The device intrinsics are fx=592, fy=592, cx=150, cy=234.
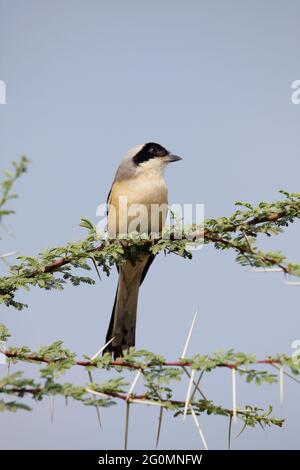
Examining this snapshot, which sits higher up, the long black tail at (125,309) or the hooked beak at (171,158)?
the hooked beak at (171,158)

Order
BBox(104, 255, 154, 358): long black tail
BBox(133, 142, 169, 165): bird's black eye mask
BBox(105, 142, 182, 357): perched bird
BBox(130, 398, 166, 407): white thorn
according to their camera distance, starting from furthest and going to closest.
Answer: BBox(133, 142, 169, 165): bird's black eye mask < BBox(105, 142, 182, 357): perched bird < BBox(104, 255, 154, 358): long black tail < BBox(130, 398, 166, 407): white thorn

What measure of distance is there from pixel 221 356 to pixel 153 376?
0.28 m

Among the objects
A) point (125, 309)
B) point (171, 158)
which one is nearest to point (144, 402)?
point (125, 309)

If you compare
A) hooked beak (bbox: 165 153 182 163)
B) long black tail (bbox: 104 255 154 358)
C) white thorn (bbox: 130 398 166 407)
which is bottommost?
long black tail (bbox: 104 255 154 358)

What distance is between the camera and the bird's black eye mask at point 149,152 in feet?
19.7

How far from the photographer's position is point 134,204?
557 cm

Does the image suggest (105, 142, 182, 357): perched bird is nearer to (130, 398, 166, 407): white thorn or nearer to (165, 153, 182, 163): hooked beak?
(165, 153, 182, 163): hooked beak

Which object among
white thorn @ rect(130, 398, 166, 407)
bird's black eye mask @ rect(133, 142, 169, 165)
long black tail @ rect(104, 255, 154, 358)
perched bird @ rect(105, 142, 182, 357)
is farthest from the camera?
bird's black eye mask @ rect(133, 142, 169, 165)

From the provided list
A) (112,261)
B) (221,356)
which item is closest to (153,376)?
(221,356)

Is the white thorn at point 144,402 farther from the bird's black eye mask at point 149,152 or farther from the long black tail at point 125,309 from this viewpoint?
the bird's black eye mask at point 149,152

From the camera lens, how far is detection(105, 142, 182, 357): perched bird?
519 centimetres

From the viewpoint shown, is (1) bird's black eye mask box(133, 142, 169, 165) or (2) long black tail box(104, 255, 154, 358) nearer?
(2) long black tail box(104, 255, 154, 358)

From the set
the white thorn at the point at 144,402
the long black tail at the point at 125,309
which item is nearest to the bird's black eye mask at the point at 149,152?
the long black tail at the point at 125,309

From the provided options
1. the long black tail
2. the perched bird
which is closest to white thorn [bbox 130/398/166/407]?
the long black tail
